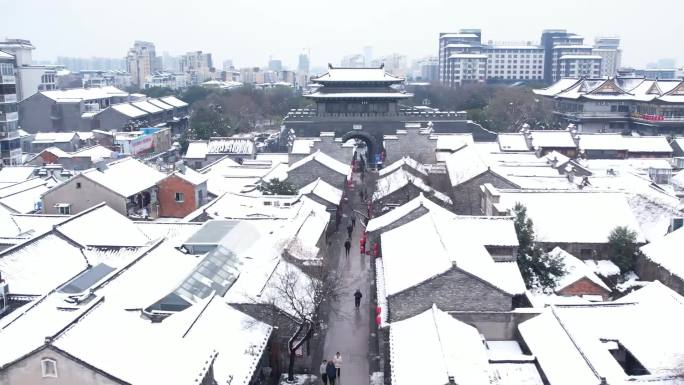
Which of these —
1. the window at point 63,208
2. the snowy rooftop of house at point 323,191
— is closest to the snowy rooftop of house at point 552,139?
the snowy rooftop of house at point 323,191

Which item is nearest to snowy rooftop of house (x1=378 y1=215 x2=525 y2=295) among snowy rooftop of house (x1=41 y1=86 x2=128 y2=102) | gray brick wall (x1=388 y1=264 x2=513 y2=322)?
gray brick wall (x1=388 y1=264 x2=513 y2=322)

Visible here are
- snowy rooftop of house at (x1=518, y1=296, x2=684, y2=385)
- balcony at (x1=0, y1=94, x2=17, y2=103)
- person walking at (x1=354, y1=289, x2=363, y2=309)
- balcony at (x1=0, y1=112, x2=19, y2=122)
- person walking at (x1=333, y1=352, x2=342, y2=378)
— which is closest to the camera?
snowy rooftop of house at (x1=518, y1=296, x2=684, y2=385)

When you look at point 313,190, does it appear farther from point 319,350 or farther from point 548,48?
point 548,48

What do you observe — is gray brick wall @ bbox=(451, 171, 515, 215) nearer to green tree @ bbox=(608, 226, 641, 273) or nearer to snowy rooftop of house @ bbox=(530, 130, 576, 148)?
green tree @ bbox=(608, 226, 641, 273)

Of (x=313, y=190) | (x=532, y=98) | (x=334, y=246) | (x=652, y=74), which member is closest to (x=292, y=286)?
(x=334, y=246)

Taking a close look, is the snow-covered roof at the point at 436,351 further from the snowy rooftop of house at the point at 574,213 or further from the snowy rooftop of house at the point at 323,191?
the snowy rooftop of house at the point at 323,191

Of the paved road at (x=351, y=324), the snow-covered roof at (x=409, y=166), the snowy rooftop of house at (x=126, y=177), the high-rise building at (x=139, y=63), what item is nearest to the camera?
the paved road at (x=351, y=324)
